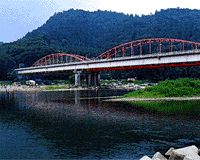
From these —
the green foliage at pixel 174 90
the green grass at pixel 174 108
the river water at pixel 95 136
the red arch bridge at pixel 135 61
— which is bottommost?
the river water at pixel 95 136

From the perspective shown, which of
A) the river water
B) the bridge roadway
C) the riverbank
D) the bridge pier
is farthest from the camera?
the bridge pier

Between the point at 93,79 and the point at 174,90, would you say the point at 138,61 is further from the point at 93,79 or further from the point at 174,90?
the point at 174,90

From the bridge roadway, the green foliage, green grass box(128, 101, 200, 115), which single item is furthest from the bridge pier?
green grass box(128, 101, 200, 115)

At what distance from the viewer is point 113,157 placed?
17969 millimetres

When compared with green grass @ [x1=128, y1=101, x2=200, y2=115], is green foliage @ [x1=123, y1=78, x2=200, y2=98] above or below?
above

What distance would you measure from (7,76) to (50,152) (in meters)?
163

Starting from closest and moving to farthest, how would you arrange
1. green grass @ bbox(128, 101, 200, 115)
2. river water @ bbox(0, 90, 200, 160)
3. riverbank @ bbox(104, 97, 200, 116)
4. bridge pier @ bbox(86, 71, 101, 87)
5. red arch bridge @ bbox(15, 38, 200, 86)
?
river water @ bbox(0, 90, 200, 160) → green grass @ bbox(128, 101, 200, 115) → riverbank @ bbox(104, 97, 200, 116) → red arch bridge @ bbox(15, 38, 200, 86) → bridge pier @ bbox(86, 71, 101, 87)

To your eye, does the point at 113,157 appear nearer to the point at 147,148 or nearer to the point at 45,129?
the point at 147,148

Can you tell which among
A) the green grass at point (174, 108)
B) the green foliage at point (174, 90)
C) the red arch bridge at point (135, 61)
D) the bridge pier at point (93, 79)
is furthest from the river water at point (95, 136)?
the bridge pier at point (93, 79)

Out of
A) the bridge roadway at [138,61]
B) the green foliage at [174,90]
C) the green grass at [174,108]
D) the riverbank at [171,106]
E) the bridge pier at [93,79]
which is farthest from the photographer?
the bridge pier at [93,79]

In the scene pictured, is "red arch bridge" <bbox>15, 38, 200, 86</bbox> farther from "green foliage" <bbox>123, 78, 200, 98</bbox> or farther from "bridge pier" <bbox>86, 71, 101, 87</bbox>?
"green foliage" <bbox>123, 78, 200, 98</bbox>

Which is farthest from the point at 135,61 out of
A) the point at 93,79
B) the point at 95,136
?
the point at 95,136

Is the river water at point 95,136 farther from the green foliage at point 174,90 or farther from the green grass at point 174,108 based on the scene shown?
the green foliage at point 174,90

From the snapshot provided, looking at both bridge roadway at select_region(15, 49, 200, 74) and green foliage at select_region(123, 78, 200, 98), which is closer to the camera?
green foliage at select_region(123, 78, 200, 98)
